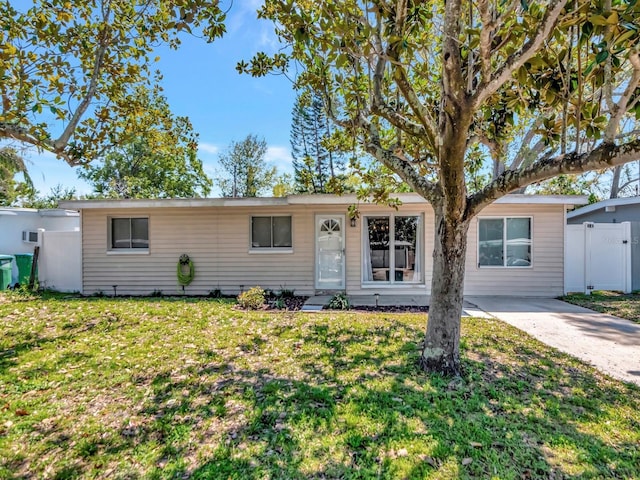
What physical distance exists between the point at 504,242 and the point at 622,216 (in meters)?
6.11

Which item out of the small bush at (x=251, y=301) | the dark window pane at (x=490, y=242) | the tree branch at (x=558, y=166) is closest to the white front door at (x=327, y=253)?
the small bush at (x=251, y=301)

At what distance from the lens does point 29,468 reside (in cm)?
240

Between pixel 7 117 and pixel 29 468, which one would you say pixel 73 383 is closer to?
pixel 29 468

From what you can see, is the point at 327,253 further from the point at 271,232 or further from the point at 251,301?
the point at 251,301

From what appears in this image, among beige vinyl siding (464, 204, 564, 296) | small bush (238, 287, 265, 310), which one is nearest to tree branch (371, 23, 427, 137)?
small bush (238, 287, 265, 310)

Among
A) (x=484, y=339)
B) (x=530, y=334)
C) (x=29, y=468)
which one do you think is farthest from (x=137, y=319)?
(x=530, y=334)

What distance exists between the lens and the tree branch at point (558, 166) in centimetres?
262

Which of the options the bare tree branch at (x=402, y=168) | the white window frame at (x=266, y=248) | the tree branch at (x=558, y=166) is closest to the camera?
the tree branch at (x=558, y=166)

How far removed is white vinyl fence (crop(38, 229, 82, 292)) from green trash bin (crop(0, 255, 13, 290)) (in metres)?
0.71

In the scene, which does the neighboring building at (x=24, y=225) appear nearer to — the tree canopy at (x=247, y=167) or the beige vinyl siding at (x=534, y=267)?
the tree canopy at (x=247, y=167)

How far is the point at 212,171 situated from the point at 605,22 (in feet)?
91.3

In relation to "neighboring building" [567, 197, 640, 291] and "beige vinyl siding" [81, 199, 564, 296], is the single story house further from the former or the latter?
"neighboring building" [567, 197, 640, 291]

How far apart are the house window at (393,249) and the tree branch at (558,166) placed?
6.01 metres

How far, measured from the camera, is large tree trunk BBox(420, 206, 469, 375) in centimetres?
371
